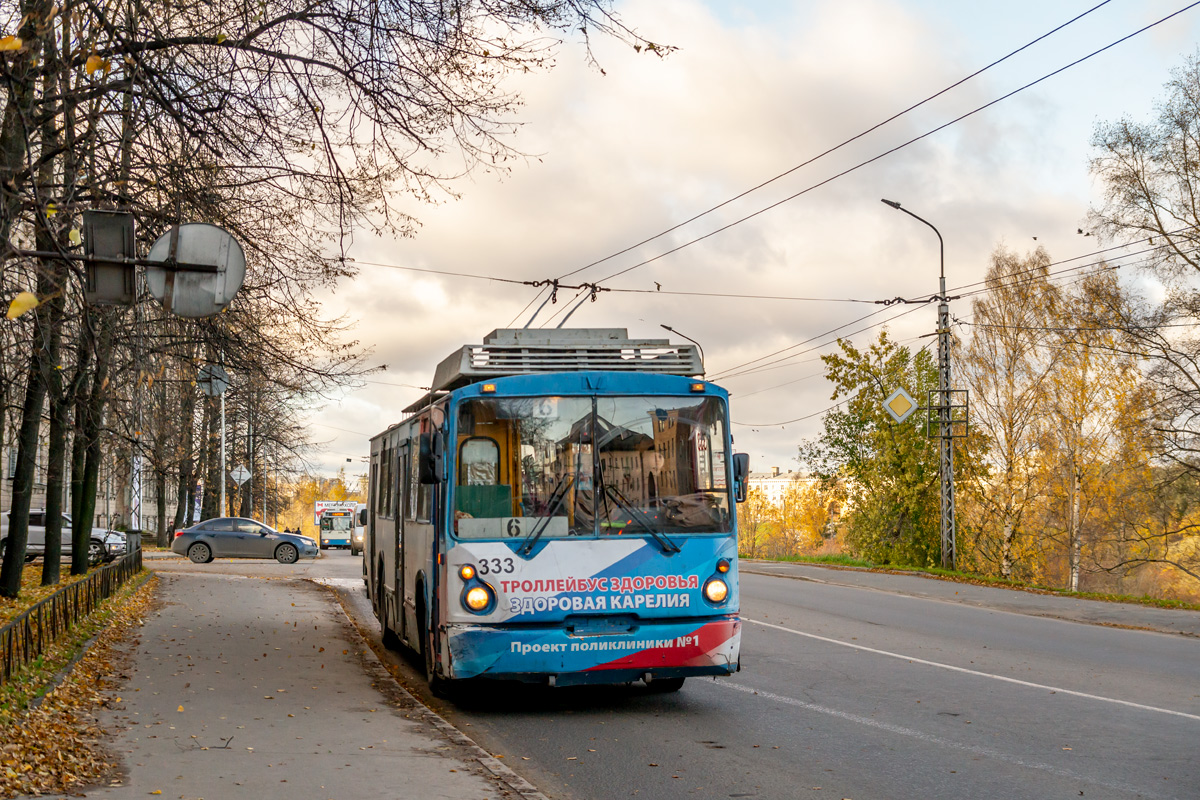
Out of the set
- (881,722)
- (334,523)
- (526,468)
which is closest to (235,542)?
(526,468)

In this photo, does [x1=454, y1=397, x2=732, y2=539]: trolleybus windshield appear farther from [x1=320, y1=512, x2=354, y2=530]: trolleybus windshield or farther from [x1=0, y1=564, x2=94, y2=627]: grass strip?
[x1=320, y1=512, x2=354, y2=530]: trolleybus windshield

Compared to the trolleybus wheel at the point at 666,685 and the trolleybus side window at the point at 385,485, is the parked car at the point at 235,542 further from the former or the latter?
the trolleybus wheel at the point at 666,685

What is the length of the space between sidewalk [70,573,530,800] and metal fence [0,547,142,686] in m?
0.86

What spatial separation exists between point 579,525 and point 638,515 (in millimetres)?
495

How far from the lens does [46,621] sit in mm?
11367

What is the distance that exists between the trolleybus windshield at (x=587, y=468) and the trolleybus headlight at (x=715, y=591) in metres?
0.42

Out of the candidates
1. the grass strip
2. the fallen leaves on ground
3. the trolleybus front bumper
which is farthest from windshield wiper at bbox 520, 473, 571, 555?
the grass strip

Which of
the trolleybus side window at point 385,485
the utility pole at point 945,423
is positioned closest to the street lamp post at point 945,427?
the utility pole at point 945,423

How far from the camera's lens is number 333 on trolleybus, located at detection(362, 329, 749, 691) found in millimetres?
9047

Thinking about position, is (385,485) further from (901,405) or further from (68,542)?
(68,542)

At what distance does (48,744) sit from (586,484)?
4224 millimetres

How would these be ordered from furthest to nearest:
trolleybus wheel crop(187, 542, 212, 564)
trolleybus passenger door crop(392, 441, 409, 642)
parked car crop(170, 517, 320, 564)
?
parked car crop(170, 517, 320, 564)
trolleybus wheel crop(187, 542, 212, 564)
trolleybus passenger door crop(392, 441, 409, 642)

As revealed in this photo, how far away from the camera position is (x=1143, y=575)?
180 ft

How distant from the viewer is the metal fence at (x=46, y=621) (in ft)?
30.6
